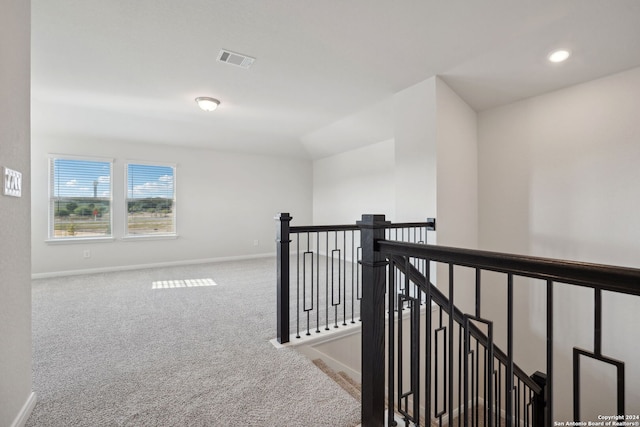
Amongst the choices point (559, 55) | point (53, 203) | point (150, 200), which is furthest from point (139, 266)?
point (559, 55)

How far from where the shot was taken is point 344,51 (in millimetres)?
2812

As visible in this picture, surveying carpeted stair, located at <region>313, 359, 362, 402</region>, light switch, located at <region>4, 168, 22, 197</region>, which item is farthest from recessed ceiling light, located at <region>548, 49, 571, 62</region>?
light switch, located at <region>4, 168, 22, 197</region>

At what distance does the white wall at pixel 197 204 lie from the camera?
489cm

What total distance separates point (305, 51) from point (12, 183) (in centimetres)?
236

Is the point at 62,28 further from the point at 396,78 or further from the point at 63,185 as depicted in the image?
the point at 63,185

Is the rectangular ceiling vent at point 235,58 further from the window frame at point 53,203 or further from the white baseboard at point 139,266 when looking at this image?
the white baseboard at point 139,266

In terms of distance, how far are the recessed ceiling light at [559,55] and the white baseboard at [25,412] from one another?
4512 millimetres

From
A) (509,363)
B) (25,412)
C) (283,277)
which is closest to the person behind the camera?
(509,363)

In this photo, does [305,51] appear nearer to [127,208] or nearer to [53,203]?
[127,208]

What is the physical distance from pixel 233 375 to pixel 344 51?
2.82 meters

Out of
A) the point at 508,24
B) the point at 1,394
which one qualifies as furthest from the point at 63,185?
the point at 508,24

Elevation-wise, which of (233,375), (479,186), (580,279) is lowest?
(233,375)

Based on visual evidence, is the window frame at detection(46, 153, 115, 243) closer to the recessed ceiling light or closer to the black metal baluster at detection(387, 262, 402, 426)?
the black metal baluster at detection(387, 262, 402, 426)

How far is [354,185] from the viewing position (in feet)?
20.3
